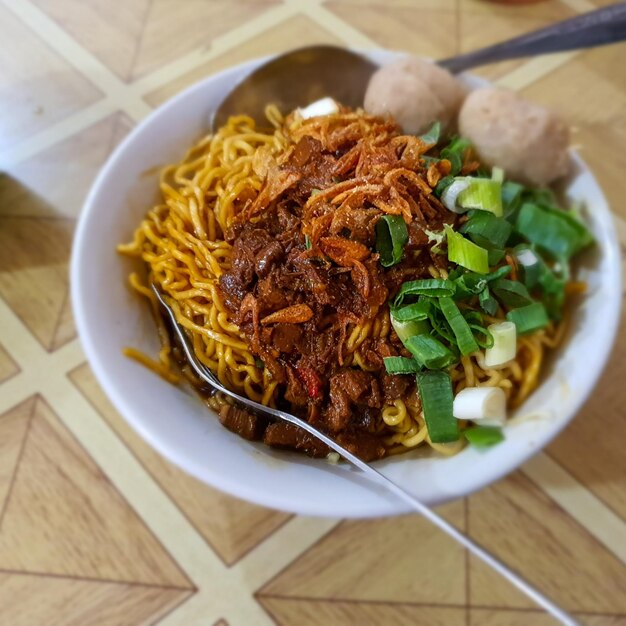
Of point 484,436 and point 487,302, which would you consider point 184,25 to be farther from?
point 484,436

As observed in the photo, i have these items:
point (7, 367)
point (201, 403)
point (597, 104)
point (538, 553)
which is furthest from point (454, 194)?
point (7, 367)

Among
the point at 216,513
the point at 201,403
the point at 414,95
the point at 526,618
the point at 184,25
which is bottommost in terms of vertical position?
the point at 526,618

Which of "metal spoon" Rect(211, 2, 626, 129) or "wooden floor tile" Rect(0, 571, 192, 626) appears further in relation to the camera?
"metal spoon" Rect(211, 2, 626, 129)

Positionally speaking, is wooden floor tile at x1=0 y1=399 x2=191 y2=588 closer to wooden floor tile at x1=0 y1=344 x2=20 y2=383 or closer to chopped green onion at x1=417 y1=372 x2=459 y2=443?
wooden floor tile at x1=0 y1=344 x2=20 y2=383

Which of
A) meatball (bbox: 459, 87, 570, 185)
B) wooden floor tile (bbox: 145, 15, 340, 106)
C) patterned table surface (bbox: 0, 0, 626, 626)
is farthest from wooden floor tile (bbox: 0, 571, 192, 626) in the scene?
wooden floor tile (bbox: 145, 15, 340, 106)

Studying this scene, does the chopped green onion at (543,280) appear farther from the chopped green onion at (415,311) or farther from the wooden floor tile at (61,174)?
the wooden floor tile at (61,174)

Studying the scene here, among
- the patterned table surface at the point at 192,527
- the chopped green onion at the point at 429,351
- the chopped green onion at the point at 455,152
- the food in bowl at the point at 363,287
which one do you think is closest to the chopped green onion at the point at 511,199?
the food in bowl at the point at 363,287
